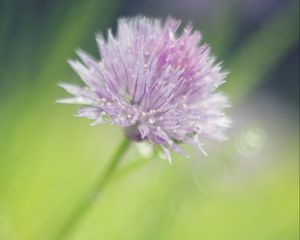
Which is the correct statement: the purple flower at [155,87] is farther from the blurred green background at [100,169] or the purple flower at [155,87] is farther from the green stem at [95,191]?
the blurred green background at [100,169]

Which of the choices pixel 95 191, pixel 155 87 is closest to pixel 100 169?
pixel 95 191

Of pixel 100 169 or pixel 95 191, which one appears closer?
pixel 95 191

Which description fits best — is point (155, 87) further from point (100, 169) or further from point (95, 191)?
point (100, 169)

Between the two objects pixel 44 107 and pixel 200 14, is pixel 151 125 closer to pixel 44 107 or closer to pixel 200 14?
pixel 44 107

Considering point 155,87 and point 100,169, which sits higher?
point 155,87

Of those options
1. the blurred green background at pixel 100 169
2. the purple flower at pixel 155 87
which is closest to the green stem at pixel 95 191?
the purple flower at pixel 155 87

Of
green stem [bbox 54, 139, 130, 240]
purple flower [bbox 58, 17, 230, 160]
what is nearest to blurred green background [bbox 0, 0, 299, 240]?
green stem [bbox 54, 139, 130, 240]

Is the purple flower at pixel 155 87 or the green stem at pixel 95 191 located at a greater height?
the purple flower at pixel 155 87
